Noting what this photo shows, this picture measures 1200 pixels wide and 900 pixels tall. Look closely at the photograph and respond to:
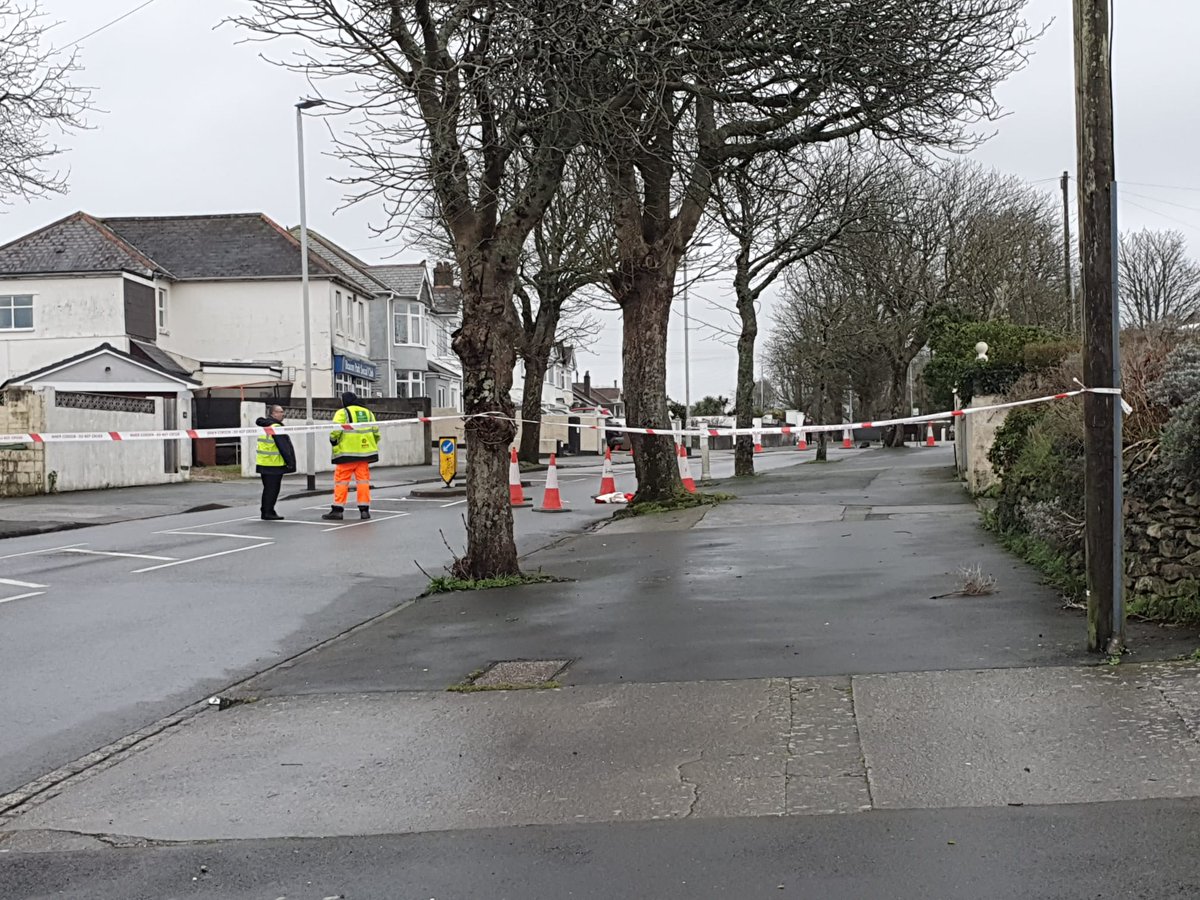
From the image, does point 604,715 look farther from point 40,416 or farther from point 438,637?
point 40,416

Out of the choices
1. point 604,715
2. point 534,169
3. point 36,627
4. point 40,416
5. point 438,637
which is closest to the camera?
point 604,715

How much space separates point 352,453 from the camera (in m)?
18.4

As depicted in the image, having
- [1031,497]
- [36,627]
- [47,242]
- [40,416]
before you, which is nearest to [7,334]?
[47,242]

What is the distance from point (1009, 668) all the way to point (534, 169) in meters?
6.06

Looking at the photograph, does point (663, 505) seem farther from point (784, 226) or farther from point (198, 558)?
point (784, 226)

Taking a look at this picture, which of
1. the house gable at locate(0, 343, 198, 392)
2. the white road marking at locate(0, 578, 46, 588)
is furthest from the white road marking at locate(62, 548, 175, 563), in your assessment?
the house gable at locate(0, 343, 198, 392)

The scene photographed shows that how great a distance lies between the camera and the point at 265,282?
45.1m

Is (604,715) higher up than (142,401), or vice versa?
(142,401)

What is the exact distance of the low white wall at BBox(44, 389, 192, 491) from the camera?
25031 millimetres

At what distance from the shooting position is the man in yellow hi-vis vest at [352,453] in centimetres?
1831

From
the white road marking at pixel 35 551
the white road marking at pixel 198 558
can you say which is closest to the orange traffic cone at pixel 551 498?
the white road marking at pixel 198 558

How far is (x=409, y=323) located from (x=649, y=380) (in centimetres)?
3888

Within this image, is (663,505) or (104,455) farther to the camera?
(104,455)

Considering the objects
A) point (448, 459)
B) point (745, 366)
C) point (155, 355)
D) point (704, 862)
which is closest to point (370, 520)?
point (448, 459)
